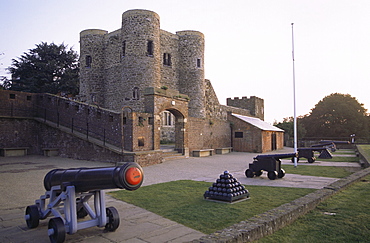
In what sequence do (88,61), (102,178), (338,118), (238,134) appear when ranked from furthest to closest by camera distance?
(338,118) < (88,61) < (238,134) < (102,178)

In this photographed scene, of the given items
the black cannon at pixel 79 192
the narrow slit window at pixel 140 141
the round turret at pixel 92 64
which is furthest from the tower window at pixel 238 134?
the black cannon at pixel 79 192

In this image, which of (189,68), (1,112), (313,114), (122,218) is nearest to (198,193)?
(122,218)

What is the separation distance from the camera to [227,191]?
6238 mm

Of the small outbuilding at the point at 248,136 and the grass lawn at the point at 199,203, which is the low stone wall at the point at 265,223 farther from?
the small outbuilding at the point at 248,136

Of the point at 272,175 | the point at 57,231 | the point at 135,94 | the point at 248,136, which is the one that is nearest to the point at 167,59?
the point at 135,94

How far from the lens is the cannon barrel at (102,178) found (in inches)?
148

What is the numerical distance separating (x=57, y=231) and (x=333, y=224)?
4247mm

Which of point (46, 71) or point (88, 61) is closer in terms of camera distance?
point (88, 61)

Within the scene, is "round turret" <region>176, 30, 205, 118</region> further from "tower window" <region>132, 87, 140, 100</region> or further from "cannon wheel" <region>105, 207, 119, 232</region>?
"cannon wheel" <region>105, 207, 119, 232</region>

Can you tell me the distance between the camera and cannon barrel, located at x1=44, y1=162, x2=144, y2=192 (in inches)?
148

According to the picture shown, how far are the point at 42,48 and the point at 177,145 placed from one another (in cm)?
2224

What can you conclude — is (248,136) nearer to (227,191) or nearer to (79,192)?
(227,191)

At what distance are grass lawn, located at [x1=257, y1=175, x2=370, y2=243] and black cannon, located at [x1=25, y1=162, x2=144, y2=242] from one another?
2124 millimetres

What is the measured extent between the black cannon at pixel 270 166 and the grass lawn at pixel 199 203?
1.72 metres
